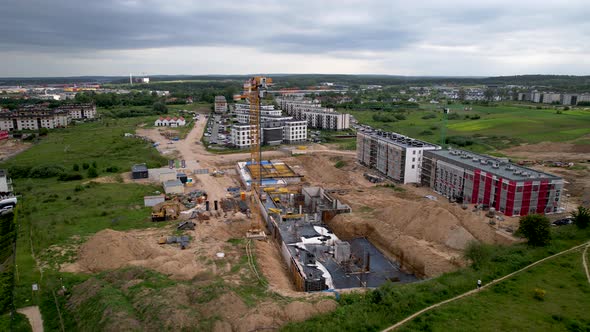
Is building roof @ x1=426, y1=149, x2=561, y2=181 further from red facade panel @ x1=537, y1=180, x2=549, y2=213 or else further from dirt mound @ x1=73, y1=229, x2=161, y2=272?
dirt mound @ x1=73, y1=229, x2=161, y2=272

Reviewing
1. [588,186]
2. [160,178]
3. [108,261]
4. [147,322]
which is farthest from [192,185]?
Result: [588,186]

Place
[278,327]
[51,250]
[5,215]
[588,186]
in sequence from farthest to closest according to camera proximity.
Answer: [588,186] → [5,215] → [51,250] → [278,327]

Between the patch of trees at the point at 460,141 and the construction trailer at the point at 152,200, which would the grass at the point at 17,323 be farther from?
the patch of trees at the point at 460,141

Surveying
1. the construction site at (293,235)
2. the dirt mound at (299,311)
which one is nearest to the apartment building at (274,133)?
the construction site at (293,235)

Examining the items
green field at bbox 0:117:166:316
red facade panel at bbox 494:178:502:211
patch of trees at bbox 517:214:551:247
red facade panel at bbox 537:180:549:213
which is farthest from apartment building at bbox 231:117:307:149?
patch of trees at bbox 517:214:551:247

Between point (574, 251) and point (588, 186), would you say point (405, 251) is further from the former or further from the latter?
point (588, 186)
